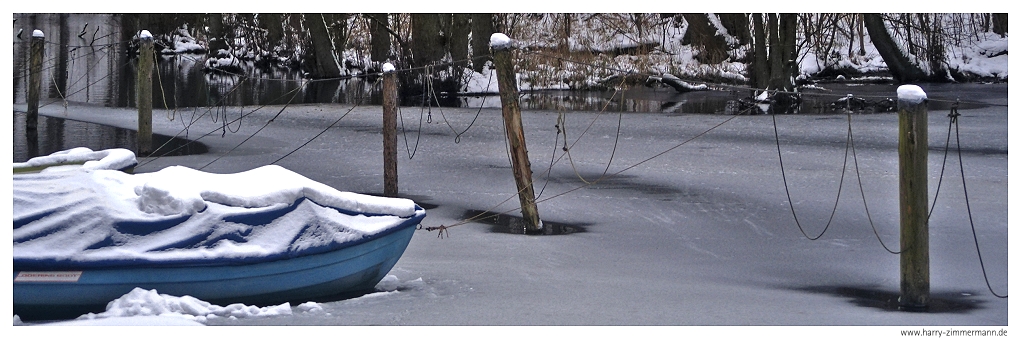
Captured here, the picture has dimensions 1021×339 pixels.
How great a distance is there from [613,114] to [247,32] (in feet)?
63.1

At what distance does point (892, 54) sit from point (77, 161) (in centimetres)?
2070

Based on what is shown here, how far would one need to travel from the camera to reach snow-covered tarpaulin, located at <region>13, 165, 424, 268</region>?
459 centimetres

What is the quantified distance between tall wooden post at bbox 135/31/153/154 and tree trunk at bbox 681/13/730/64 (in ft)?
58.4

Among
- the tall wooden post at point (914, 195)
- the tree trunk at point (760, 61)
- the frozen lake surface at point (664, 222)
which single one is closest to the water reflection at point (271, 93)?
the tree trunk at point (760, 61)

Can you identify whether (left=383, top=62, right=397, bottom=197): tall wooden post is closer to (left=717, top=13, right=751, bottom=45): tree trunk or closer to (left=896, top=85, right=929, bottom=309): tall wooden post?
(left=896, top=85, right=929, bottom=309): tall wooden post

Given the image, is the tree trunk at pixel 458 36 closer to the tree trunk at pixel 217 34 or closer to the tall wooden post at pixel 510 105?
the tree trunk at pixel 217 34

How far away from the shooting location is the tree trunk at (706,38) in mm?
26703

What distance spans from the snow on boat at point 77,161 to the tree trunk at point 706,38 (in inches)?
829

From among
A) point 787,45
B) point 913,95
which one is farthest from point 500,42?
point 787,45

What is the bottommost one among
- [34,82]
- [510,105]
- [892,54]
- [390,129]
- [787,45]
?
[390,129]

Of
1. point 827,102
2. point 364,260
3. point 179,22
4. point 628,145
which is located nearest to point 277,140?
point 628,145

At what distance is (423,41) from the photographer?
23.9 metres

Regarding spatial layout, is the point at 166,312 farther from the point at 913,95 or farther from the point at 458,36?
the point at 458,36

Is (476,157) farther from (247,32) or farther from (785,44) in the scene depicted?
(247,32)
